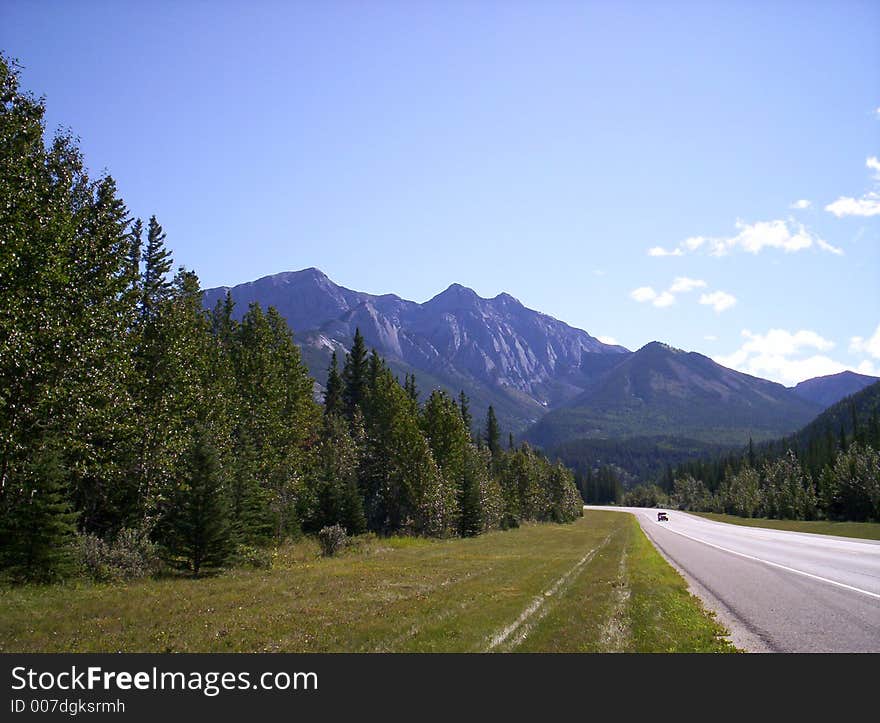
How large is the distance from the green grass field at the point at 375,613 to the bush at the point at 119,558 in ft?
3.71

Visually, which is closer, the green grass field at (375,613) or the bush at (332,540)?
the green grass field at (375,613)

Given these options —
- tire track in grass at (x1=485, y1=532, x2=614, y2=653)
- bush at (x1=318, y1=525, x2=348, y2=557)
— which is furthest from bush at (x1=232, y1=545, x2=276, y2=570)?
tire track in grass at (x1=485, y1=532, x2=614, y2=653)

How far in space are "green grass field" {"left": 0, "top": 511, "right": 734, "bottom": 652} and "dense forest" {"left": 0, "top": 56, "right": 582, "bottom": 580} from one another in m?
2.77

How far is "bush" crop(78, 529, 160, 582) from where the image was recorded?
2098 centimetres

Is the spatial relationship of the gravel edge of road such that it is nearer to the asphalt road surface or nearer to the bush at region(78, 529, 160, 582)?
the asphalt road surface

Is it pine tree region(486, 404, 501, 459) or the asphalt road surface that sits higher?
pine tree region(486, 404, 501, 459)

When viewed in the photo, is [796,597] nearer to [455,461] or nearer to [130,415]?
[130,415]

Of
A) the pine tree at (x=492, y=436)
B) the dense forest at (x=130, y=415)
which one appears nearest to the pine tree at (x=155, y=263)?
the dense forest at (x=130, y=415)

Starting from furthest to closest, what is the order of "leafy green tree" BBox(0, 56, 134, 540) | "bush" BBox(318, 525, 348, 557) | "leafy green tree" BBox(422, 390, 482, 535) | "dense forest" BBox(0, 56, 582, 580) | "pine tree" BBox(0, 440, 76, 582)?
1. "leafy green tree" BBox(422, 390, 482, 535)
2. "bush" BBox(318, 525, 348, 557)
3. "pine tree" BBox(0, 440, 76, 582)
4. "dense forest" BBox(0, 56, 582, 580)
5. "leafy green tree" BBox(0, 56, 134, 540)

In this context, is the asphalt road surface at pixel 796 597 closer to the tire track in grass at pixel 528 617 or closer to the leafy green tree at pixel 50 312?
the tire track in grass at pixel 528 617

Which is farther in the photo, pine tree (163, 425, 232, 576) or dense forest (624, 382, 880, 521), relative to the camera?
dense forest (624, 382, 880, 521)

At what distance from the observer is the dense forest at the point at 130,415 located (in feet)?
56.3
